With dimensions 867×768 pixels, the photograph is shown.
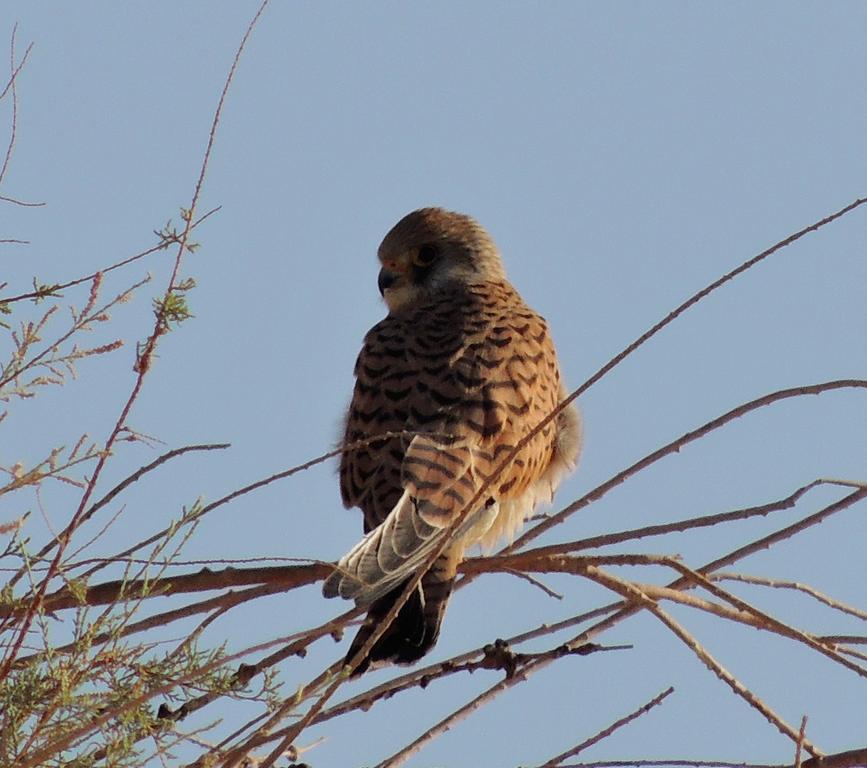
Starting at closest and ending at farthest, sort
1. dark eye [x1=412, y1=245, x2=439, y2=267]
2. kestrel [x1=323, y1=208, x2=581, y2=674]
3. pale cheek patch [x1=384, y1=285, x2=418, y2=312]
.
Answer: kestrel [x1=323, y1=208, x2=581, y2=674], pale cheek patch [x1=384, y1=285, x2=418, y2=312], dark eye [x1=412, y1=245, x2=439, y2=267]

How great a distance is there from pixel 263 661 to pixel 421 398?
57.0 inches

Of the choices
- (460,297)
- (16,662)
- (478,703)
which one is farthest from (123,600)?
(460,297)

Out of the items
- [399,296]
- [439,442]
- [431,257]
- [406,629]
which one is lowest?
[406,629]

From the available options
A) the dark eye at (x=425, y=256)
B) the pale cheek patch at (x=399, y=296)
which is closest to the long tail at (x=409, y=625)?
the pale cheek patch at (x=399, y=296)

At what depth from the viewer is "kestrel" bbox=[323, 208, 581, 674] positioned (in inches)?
130

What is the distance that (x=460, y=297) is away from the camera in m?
4.91

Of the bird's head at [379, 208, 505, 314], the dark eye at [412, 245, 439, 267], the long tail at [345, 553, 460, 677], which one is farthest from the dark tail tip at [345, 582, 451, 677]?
the dark eye at [412, 245, 439, 267]

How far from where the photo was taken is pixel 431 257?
5453 mm

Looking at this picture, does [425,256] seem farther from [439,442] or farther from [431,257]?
[439,442]

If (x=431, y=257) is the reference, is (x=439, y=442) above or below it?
below

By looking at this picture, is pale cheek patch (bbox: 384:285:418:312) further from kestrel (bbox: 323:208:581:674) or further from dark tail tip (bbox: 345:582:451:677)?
dark tail tip (bbox: 345:582:451:677)

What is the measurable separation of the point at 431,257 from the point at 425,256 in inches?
1.1

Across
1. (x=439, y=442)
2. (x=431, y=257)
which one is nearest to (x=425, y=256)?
(x=431, y=257)

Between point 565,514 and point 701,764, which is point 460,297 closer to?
point 565,514
